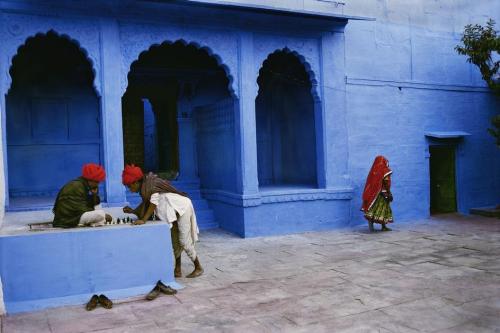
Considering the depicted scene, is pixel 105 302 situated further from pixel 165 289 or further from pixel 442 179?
pixel 442 179

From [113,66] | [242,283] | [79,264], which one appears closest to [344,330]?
[242,283]

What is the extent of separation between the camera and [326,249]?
25.9 ft

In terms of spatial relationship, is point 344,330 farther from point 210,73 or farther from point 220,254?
point 210,73

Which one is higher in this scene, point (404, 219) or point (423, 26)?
point (423, 26)

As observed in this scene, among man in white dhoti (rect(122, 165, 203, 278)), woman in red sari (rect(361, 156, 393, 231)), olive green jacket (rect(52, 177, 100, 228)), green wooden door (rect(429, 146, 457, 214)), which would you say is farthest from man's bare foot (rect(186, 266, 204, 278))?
green wooden door (rect(429, 146, 457, 214))

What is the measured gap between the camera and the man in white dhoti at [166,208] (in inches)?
228

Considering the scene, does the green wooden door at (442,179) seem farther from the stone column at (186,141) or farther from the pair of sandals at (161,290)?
the pair of sandals at (161,290)

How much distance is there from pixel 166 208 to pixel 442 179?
8836 mm

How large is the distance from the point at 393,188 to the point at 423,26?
4098 mm

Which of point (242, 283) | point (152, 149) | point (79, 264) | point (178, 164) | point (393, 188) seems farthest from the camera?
point (152, 149)

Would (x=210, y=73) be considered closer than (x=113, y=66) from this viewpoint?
No

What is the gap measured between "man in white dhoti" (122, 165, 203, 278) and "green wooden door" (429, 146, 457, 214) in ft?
26.0

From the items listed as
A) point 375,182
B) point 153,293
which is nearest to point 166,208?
point 153,293

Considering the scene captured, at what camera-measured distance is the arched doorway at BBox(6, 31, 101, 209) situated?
31.6 feet
